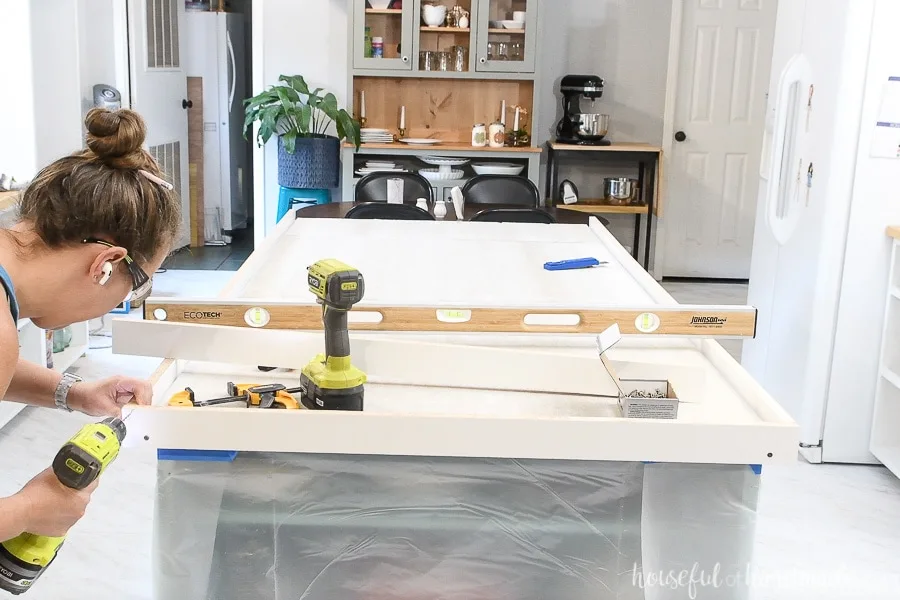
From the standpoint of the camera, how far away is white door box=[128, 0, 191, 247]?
6.19 m

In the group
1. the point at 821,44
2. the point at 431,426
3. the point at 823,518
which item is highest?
the point at 821,44

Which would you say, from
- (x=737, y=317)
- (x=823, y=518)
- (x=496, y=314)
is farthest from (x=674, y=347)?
(x=823, y=518)

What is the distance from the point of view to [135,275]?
1435mm

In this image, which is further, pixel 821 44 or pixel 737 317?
pixel 821 44

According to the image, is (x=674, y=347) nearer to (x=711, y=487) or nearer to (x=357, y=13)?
(x=711, y=487)

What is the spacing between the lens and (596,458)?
1544 millimetres

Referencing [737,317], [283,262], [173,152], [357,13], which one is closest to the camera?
[737,317]

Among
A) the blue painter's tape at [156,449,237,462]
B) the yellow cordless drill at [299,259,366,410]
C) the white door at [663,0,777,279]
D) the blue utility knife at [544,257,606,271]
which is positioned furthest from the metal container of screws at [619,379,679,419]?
the white door at [663,0,777,279]

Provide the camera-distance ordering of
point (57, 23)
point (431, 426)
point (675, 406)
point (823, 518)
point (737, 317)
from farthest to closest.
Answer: point (57, 23)
point (823, 518)
point (737, 317)
point (675, 406)
point (431, 426)

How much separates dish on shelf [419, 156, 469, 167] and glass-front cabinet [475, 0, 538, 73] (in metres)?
0.59

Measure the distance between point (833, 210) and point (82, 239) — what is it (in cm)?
294

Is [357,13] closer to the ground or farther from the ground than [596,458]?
farther from the ground

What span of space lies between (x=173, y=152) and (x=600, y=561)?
6.08 meters

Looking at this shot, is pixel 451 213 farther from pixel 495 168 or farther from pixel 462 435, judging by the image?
pixel 462 435
